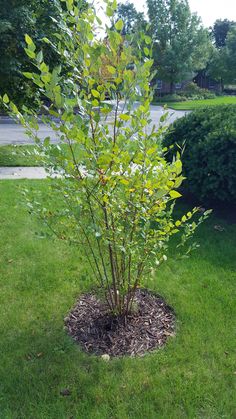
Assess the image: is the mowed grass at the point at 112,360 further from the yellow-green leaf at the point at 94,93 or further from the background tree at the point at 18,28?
the background tree at the point at 18,28

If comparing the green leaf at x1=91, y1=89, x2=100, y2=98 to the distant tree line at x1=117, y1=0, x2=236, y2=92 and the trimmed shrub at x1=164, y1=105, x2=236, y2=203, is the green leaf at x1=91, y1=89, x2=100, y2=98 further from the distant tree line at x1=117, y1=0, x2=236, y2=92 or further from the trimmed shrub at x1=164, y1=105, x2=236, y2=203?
the distant tree line at x1=117, y1=0, x2=236, y2=92

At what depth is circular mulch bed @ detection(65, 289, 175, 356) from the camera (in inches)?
111

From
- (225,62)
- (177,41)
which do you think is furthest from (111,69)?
(225,62)

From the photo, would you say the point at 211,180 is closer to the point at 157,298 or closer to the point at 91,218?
the point at 157,298

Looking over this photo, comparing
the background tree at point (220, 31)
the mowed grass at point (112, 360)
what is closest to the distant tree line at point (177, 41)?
the background tree at point (220, 31)

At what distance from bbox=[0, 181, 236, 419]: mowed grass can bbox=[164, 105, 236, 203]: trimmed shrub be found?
1.28 m

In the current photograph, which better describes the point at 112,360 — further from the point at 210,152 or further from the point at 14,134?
the point at 14,134

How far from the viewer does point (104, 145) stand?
233 cm

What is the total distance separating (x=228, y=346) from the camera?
2.82 m

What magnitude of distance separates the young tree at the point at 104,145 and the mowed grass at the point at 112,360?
0.48m

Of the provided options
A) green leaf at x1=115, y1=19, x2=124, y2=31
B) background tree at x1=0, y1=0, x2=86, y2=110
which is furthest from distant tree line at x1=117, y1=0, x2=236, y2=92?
green leaf at x1=115, y1=19, x2=124, y2=31

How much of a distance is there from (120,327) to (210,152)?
9.72 feet

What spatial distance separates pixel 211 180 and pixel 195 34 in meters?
37.1

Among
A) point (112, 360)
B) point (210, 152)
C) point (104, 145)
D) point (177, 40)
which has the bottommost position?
point (112, 360)
